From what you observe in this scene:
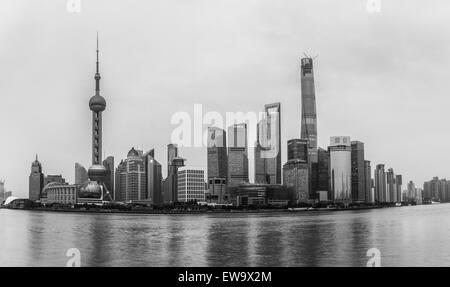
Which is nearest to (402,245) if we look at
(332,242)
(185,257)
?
(332,242)

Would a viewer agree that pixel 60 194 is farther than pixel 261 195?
Yes

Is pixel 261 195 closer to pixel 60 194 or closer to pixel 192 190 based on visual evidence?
pixel 192 190

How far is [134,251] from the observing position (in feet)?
43.7

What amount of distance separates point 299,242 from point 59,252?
7.25 meters

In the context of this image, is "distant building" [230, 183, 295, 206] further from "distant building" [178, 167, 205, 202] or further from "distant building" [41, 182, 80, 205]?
"distant building" [41, 182, 80, 205]

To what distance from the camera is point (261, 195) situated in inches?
2189

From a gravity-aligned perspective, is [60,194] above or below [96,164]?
below

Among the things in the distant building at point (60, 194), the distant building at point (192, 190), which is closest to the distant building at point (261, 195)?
the distant building at point (192, 190)

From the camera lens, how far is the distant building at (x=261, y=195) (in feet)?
168

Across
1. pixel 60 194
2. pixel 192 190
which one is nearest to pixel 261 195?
pixel 192 190

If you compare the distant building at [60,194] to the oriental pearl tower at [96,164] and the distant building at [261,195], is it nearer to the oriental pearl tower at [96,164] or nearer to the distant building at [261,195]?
the oriental pearl tower at [96,164]

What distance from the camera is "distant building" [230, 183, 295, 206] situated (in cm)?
5122

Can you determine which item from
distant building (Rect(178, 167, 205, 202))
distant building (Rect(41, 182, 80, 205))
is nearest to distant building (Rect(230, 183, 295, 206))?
distant building (Rect(178, 167, 205, 202))
